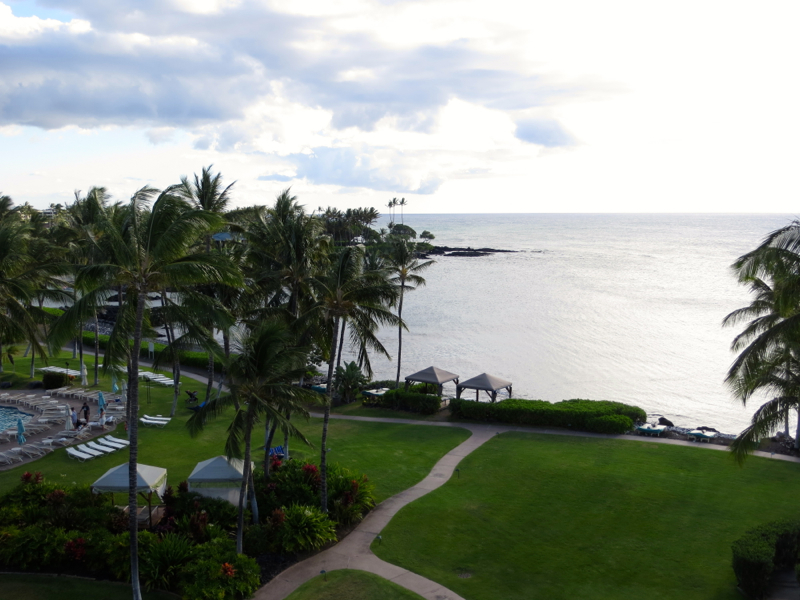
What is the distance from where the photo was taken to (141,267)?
14852mm

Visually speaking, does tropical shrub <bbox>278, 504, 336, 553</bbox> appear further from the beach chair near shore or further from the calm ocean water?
the calm ocean water

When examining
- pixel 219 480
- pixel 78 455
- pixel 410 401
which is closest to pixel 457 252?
pixel 410 401

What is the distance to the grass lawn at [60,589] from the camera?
1511 cm

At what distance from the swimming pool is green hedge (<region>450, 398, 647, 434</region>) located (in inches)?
859

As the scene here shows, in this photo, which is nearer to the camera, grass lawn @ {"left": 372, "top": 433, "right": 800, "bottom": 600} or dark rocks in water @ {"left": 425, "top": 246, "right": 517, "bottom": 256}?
grass lawn @ {"left": 372, "top": 433, "right": 800, "bottom": 600}

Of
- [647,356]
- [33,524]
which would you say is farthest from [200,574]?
[647,356]

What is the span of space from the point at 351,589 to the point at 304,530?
2.92 metres

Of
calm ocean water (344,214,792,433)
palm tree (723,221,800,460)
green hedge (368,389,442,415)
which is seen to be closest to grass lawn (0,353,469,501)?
green hedge (368,389,442,415)

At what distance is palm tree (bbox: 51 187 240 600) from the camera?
1443 cm

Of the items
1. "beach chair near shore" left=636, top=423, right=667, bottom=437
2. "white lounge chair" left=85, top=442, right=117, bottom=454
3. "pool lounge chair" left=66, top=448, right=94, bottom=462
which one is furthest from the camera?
"beach chair near shore" left=636, top=423, right=667, bottom=437

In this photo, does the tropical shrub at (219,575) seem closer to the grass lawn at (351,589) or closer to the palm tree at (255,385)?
the palm tree at (255,385)

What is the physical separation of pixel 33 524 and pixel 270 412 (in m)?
7.93

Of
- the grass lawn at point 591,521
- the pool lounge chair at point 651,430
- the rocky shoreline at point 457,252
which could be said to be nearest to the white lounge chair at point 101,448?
the grass lawn at point 591,521

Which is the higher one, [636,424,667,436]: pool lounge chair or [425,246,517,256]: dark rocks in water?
[425,246,517,256]: dark rocks in water
